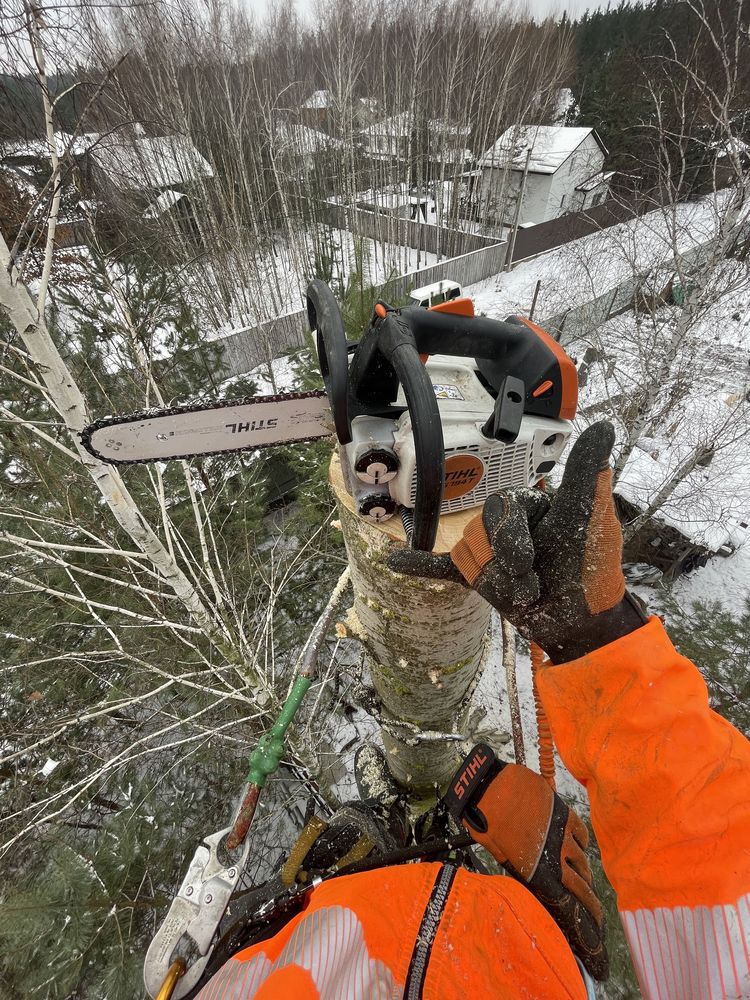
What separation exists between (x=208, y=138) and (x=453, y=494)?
491 inches

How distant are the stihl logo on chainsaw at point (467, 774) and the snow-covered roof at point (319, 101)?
16.0 m

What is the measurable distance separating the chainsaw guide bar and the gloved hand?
2.91 feet

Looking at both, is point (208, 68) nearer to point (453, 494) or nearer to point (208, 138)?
point (208, 138)

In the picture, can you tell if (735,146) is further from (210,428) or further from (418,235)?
(418,235)

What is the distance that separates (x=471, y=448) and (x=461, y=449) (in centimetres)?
4

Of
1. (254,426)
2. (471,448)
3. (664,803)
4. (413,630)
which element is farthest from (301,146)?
(664,803)

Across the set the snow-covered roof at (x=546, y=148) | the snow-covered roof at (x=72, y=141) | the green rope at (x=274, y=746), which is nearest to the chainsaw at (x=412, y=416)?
the green rope at (x=274, y=746)

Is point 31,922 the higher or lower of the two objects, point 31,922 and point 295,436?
the lower

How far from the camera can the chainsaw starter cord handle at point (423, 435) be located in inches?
46.1

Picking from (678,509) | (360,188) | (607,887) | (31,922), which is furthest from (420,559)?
(360,188)

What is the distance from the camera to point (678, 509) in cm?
600

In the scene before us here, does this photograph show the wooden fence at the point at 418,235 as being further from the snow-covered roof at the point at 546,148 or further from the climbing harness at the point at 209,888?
the climbing harness at the point at 209,888

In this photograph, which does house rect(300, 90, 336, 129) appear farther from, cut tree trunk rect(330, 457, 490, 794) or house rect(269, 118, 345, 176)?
cut tree trunk rect(330, 457, 490, 794)

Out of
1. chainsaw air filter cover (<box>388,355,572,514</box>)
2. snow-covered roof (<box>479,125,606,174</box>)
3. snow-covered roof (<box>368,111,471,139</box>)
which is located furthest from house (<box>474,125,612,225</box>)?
chainsaw air filter cover (<box>388,355,572,514</box>)
